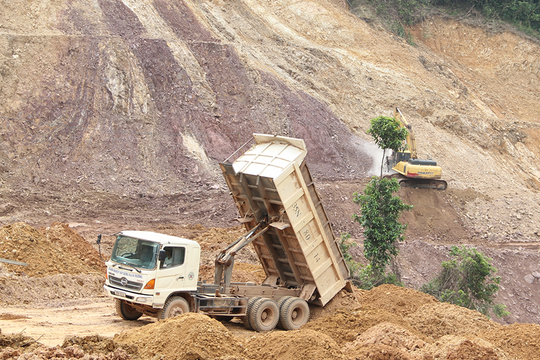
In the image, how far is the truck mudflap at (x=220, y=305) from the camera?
995 cm

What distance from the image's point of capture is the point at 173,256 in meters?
9.60

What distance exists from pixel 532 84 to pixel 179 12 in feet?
88.5

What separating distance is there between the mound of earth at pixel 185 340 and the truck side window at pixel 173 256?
1445 millimetres

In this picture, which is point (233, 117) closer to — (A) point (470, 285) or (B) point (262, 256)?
(A) point (470, 285)

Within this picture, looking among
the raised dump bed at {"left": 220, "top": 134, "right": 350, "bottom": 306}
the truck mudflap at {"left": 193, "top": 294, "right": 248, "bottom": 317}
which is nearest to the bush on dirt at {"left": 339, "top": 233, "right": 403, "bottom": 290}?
the raised dump bed at {"left": 220, "top": 134, "right": 350, "bottom": 306}

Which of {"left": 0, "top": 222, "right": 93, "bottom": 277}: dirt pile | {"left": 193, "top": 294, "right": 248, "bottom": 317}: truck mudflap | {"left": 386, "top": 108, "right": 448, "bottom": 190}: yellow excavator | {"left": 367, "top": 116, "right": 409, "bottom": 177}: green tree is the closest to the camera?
{"left": 193, "top": 294, "right": 248, "bottom": 317}: truck mudflap

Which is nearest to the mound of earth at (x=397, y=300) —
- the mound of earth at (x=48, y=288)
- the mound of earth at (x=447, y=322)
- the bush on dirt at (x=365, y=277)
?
the mound of earth at (x=447, y=322)

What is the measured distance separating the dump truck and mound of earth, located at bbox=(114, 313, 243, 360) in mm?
1330

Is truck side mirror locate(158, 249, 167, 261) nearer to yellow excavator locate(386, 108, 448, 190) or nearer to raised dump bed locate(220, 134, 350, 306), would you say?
raised dump bed locate(220, 134, 350, 306)

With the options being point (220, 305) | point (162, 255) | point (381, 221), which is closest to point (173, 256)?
point (162, 255)

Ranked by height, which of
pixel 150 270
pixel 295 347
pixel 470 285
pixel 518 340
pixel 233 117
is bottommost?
pixel 233 117

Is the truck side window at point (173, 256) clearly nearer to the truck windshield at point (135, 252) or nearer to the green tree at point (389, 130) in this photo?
the truck windshield at point (135, 252)

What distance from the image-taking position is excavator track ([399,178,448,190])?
88.4 feet

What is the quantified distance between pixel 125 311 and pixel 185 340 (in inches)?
133
